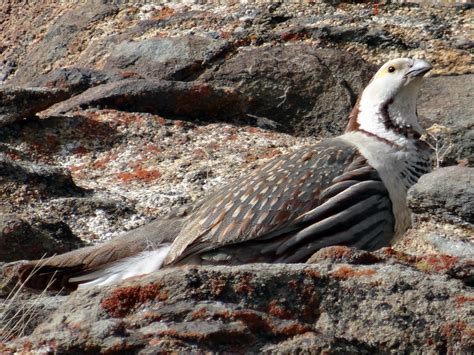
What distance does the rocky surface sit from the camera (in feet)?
14.8

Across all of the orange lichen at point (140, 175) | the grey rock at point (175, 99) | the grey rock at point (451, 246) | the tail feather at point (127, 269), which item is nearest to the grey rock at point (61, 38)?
the grey rock at point (175, 99)

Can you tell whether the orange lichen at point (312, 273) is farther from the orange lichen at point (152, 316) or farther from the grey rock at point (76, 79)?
the grey rock at point (76, 79)

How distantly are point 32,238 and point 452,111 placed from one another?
3943mm

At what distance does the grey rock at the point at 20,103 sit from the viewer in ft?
30.7

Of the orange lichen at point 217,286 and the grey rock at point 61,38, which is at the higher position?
the orange lichen at point 217,286

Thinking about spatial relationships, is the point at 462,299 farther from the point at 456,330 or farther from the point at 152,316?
the point at 152,316

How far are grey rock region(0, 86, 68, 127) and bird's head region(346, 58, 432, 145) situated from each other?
8.26ft

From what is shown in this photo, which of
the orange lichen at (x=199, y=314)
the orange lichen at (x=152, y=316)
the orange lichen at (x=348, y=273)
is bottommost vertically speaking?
the orange lichen at (x=348, y=273)

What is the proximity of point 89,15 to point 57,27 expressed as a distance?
382 mm

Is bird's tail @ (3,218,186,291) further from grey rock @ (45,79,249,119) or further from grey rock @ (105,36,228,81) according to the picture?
grey rock @ (105,36,228,81)

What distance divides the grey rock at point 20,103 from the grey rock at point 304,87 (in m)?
1.62

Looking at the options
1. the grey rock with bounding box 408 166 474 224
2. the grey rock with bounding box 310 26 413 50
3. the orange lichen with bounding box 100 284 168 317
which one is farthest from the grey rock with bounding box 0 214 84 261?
the grey rock with bounding box 310 26 413 50

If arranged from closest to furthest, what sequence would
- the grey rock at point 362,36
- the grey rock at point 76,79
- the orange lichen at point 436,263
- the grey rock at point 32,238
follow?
the orange lichen at point 436,263 → the grey rock at point 32,238 → the grey rock at point 76,79 → the grey rock at point 362,36

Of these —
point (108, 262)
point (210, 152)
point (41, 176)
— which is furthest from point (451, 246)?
point (41, 176)
